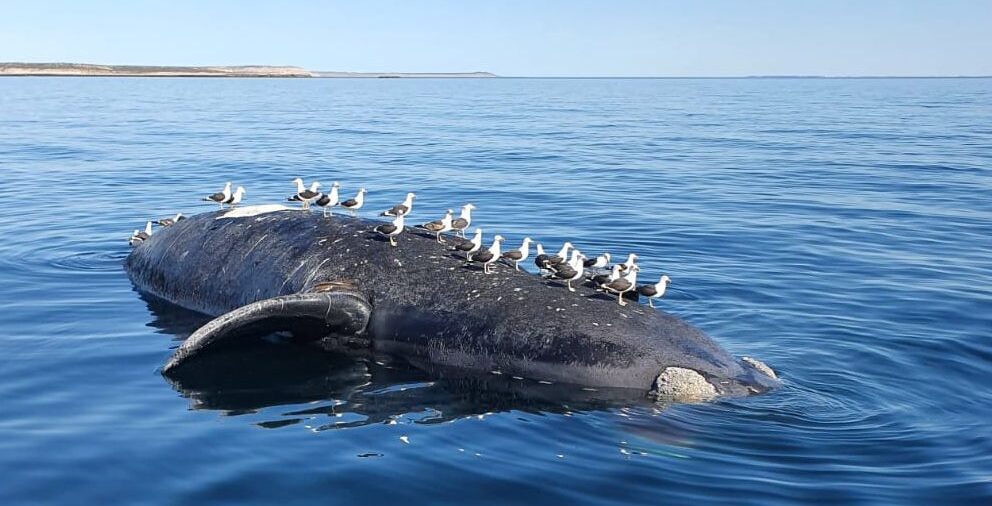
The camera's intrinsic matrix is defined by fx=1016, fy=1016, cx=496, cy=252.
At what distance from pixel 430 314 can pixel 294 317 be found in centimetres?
158

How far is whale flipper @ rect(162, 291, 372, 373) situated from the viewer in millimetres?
11164

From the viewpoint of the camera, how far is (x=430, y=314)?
39.3ft

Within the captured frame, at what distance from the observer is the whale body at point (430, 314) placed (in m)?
10.9

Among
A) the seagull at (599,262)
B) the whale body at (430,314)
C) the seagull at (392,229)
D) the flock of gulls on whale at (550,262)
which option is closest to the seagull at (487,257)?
the flock of gulls on whale at (550,262)

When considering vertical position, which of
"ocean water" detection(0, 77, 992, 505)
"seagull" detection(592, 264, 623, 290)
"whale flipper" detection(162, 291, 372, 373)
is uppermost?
"seagull" detection(592, 264, 623, 290)

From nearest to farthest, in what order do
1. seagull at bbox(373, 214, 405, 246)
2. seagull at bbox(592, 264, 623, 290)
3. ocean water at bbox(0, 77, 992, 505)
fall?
ocean water at bbox(0, 77, 992, 505), seagull at bbox(592, 264, 623, 290), seagull at bbox(373, 214, 405, 246)

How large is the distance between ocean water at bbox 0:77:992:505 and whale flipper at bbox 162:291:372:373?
45cm

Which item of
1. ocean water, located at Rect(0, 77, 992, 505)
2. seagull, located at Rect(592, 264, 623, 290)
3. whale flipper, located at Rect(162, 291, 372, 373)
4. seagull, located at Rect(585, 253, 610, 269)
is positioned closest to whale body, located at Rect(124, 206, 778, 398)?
whale flipper, located at Rect(162, 291, 372, 373)

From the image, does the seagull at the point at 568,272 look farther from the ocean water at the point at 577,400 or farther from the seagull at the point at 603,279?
the ocean water at the point at 577,400

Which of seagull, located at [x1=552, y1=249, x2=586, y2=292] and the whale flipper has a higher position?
seagull, located at [x1=552, y1=249, x2=586, y2=292]

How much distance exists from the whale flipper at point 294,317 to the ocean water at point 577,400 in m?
0.45

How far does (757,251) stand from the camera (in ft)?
66.8

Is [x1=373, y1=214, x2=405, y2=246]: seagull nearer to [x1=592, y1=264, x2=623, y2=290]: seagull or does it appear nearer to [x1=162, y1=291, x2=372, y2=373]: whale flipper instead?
[x1=162, y1=291, x2=372, y2=373]: whale flipper

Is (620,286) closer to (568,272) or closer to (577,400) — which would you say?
(568,272)
